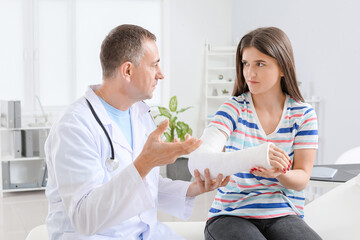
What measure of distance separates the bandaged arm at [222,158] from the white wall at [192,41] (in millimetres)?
4288

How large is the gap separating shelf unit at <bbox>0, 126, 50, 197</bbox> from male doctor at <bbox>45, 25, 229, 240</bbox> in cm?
336

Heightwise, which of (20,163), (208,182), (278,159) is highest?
(278,159)

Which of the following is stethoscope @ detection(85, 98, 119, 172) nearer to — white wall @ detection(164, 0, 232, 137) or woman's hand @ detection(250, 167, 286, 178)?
woman's hand @ detection(250, 167, 286, 178)

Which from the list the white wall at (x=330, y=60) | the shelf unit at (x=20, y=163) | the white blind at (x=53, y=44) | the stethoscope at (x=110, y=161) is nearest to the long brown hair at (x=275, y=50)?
the stethoscope at (x=110, y=161)

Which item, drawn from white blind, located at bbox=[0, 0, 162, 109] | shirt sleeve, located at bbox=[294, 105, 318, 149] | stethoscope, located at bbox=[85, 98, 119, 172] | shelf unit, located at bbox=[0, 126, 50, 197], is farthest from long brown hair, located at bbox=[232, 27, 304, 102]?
white blind, located at bbox=[0, 0, 162, 109]

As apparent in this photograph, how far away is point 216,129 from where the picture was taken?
1787 mm

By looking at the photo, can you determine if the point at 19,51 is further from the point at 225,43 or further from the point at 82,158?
the point at 82,158

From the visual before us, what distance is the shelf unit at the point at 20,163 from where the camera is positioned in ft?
16.3

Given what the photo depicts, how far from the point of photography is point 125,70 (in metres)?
1.67

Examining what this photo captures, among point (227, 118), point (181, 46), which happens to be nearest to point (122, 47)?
point (227, 118)

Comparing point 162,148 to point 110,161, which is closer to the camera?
point 162,148

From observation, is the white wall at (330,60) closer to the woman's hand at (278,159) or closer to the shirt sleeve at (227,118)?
the shirt sleeve at (227,118)

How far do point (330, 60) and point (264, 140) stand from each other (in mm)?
2633

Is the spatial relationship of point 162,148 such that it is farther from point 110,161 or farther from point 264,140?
point 264,140
